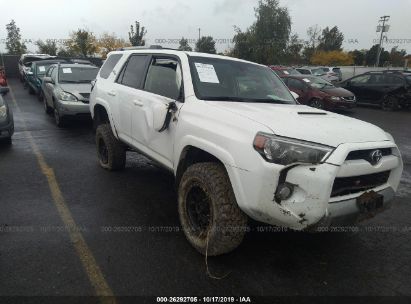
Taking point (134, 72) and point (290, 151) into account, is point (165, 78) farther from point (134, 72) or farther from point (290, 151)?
point (290, 151)

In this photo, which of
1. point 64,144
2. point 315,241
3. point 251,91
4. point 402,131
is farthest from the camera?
point 402,131

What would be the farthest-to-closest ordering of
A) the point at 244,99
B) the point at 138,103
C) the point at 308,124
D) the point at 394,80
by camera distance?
the point at 394,80, the point at 138,103, the point at 244,99, the point at 308,124

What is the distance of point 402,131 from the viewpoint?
1062 centimetres

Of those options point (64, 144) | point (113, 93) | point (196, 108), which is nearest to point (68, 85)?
point (64, 144)

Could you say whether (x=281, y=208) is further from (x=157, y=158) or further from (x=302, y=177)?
(x=157, y=158)

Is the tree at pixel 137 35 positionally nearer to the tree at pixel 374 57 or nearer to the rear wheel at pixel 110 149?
the rear wheel at pixel 110 149

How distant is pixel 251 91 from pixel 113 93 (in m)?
2.14

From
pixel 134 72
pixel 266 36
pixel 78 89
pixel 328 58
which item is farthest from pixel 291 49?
pixel 134 72

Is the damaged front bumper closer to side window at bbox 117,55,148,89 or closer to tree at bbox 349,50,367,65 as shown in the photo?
side window at bbox 117,55,148,89

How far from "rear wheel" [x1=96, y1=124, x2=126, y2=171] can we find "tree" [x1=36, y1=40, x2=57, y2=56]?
1757 inches

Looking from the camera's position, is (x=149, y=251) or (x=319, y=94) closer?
(x=149, y=251)

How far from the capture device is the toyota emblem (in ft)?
9.64

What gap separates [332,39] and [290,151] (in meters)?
79.8

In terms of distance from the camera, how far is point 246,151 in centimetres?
276
